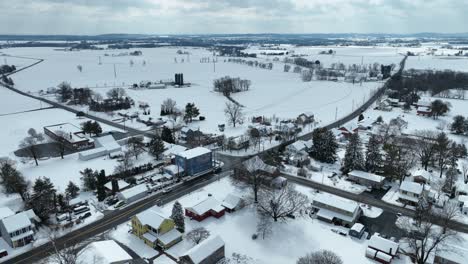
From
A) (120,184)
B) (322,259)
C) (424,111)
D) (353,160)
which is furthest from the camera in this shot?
(424,111)

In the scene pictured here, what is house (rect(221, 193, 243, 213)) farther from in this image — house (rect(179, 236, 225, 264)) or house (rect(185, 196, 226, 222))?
house (rect(179, 236, 225, 264))

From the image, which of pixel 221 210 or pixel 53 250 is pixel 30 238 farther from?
pixel 221 210

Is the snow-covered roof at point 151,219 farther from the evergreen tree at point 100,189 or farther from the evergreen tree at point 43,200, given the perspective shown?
the evergreen tree at point 43,200

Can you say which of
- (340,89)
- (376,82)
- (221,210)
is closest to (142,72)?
(340,89)

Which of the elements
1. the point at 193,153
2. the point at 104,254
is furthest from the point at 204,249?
the point at 193,153

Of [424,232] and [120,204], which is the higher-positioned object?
[424,232]

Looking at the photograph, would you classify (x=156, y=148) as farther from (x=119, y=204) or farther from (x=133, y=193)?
(x=119, y=204)

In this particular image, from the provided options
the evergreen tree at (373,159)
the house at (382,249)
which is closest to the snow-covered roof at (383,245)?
the house at (382,249)
